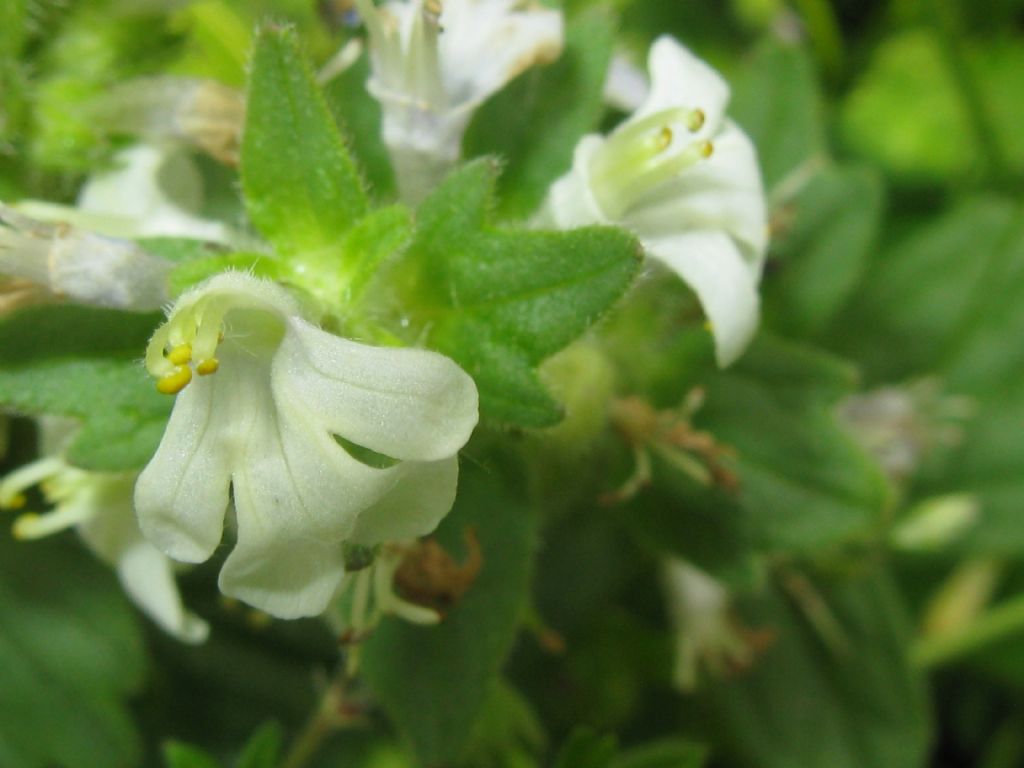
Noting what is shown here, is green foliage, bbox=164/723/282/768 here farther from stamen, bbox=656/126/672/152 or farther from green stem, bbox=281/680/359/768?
stamen, bbox=656/126/672/152

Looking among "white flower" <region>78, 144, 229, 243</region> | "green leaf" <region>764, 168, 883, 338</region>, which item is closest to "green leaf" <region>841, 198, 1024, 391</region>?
"green leaf" <region>764, 168, 883, 338</region>

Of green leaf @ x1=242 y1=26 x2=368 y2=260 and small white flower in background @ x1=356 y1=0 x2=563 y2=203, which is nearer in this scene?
green leaf @ x1=242 y1=26 x2=368 y2=260

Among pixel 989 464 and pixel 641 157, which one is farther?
pixel 989 464

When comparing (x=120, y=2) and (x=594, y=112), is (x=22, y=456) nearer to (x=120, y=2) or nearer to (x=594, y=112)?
(x=120, y=2)

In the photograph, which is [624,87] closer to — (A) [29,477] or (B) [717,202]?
(B) [717,202]

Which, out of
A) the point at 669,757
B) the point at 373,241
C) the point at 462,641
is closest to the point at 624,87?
the point at 373,241

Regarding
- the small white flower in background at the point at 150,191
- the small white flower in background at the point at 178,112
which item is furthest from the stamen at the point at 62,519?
the small white flower in background at the point at 178,112

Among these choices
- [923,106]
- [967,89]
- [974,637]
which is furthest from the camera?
[923,106]
